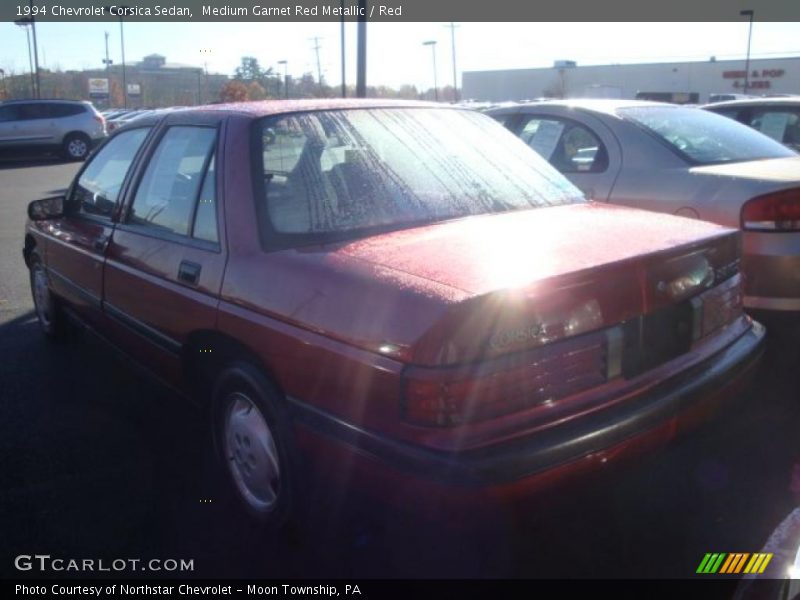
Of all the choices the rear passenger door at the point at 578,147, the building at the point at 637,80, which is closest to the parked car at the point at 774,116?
the rear passenger door at the point at 578,147

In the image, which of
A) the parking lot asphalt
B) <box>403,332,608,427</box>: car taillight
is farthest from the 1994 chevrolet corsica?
the parking lot asphalt

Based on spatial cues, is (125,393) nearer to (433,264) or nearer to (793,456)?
(433,264)

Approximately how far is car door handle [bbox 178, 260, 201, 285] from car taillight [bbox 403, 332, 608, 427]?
1.26 m

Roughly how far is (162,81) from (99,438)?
52.1 meters

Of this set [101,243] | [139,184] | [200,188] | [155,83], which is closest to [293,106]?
[200,188]

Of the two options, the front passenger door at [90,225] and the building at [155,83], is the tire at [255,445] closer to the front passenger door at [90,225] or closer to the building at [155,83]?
the front passenger door at [90,225]

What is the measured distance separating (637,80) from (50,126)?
50.4 meters

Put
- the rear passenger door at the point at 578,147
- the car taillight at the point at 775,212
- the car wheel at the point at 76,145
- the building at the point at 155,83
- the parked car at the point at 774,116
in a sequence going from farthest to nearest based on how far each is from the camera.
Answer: the building at the point at 155,83, the car wheel at the point at 76,145, the parked car at the point at 774,116, the rear passenger door at the point at 578,147, the car taillight at the point at 775,212

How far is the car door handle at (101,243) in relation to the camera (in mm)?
3901

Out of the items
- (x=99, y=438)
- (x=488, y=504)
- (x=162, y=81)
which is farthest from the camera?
(x=162, y=81)

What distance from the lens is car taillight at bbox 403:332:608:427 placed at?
2.16 meters

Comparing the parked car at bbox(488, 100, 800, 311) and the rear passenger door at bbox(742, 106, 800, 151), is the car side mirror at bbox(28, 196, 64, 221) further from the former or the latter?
the rear passenger door at bbox(742, 106, 800, 151)

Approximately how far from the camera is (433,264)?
2.42 meters

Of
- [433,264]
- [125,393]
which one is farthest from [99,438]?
[433,264]
